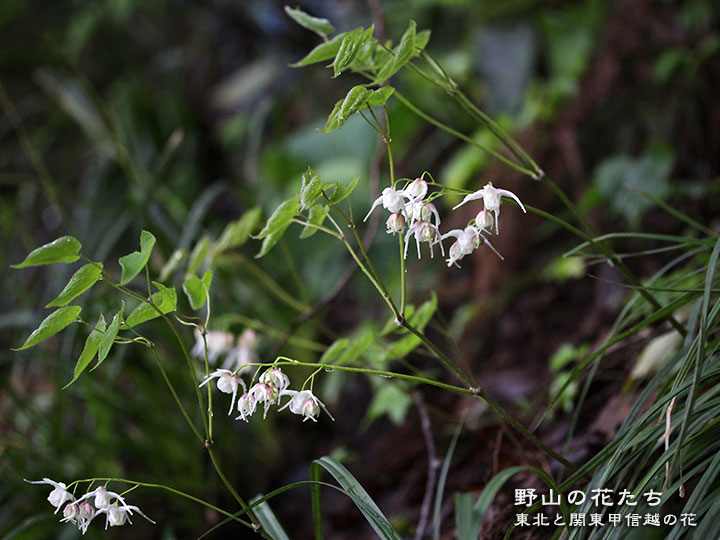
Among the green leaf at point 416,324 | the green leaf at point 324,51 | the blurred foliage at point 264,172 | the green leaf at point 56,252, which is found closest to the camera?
the green leaf at point 56,252

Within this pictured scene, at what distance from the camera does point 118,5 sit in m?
3.05

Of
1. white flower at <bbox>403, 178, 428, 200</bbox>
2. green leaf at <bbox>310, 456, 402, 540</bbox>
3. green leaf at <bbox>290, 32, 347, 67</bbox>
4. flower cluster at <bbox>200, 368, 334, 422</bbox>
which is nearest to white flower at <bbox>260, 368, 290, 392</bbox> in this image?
flower cluster at <bbox>200, 368, 334, 422</bbox>

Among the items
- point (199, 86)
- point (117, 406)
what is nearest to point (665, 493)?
Result: point (117, 406)

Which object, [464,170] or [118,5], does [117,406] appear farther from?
[118,5]

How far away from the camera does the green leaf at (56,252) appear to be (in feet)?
1.79

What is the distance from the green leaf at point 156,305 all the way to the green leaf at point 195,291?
0.05m

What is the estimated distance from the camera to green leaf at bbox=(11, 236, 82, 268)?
54 cm

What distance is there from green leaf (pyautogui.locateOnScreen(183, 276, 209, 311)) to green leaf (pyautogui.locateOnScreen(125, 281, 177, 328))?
49 mm

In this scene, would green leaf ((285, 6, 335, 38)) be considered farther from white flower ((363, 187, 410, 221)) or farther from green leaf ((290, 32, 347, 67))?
white flower ((363, 187, 410, 221))

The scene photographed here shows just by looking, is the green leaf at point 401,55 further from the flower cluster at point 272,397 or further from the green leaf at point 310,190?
the flower cluster at point 272,397

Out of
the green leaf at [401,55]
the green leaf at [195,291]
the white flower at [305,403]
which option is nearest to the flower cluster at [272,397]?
the white flower at [305,403]

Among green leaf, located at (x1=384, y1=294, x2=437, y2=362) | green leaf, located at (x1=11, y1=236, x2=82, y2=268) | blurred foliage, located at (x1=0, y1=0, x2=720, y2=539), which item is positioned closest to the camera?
green leaf, located at (x1=11, y1=236, x2=82, y2=268)

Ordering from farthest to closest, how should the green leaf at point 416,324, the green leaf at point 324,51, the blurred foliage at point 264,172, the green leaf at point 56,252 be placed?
the blurred foliage at point 264,172, the green leaf at point 416,324, the green leaf at point 324,51, the green leaf at point 56,252

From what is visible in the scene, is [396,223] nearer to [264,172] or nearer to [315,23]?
[315,23]
